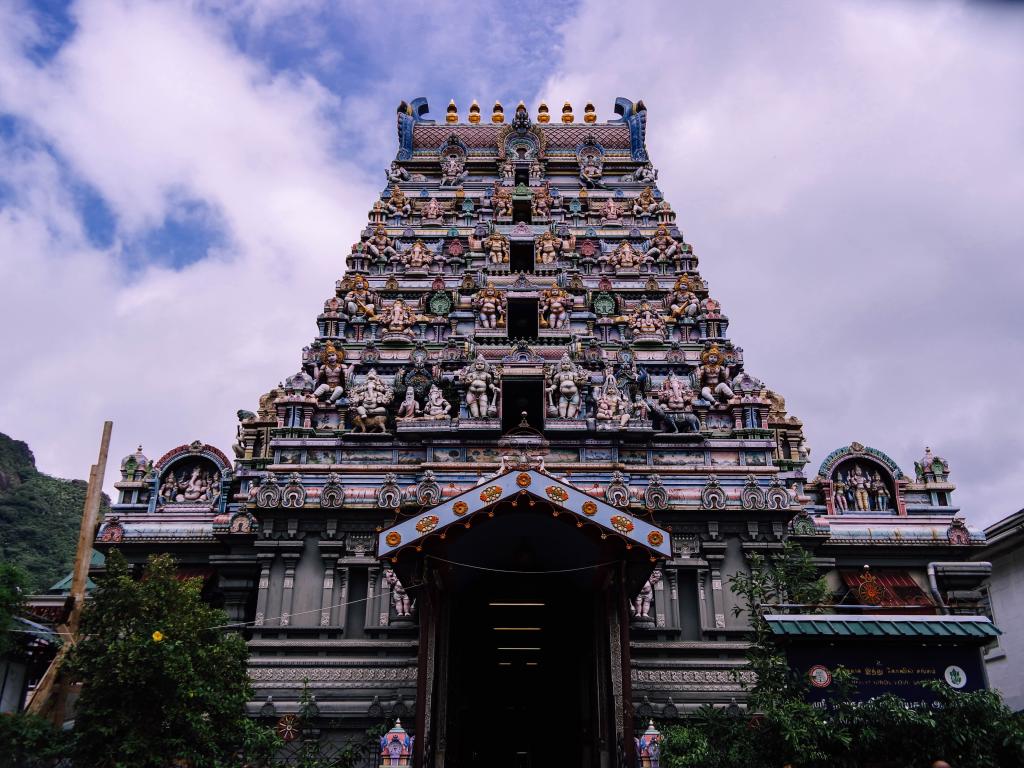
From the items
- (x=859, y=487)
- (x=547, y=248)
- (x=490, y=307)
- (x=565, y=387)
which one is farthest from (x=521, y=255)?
(x=859, y=487)

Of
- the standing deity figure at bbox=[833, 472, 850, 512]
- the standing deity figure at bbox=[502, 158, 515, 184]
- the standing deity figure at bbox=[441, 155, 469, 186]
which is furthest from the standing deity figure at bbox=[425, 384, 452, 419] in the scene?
the standing deity figure at bbox=[502, 158, 515, 184]

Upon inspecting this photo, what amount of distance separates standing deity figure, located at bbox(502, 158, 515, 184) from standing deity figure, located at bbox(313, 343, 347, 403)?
51.8ft

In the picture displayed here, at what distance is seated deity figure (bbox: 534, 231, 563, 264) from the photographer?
115 ft

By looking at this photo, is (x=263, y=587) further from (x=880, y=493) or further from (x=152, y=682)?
(x=880, y=493)

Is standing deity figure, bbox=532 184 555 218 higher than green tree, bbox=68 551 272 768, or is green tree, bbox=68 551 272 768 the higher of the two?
standing deity figure, bbox=532 184 555 218

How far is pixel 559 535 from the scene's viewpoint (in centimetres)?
2091

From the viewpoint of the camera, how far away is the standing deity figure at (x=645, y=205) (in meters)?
38.8

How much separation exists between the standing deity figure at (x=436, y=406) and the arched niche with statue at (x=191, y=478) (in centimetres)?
757

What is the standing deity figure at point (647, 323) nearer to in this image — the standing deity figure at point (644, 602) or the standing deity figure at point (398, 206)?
the standing deity figure at point (644, 602)

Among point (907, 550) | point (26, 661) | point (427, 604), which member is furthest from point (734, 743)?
point (26, 661)

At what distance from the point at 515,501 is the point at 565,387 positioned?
31.0 feet

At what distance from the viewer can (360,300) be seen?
109 feet

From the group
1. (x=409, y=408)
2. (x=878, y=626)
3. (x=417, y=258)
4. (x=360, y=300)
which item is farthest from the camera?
(x=417, y=258)

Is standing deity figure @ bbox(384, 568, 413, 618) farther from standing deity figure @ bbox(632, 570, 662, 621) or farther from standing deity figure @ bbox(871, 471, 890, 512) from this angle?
standing deity figure @ bbox(871, 471, 890, 512)
